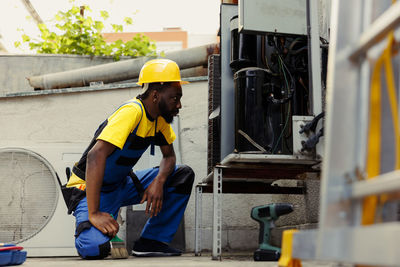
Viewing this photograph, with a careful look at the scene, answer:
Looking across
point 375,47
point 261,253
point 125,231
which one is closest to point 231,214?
point 125,231

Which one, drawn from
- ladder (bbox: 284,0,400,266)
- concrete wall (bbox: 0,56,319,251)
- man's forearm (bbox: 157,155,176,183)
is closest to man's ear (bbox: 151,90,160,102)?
man's forearm (bbox: 157,155,176,183)

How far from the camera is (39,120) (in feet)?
12.5

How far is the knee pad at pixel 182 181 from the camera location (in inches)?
123

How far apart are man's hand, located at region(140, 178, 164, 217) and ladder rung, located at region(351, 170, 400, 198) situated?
7.27ft

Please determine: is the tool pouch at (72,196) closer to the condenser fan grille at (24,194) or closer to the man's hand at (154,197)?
the condenser fan grille at (24,194)

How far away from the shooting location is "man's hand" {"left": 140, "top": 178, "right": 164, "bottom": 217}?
2969 mm

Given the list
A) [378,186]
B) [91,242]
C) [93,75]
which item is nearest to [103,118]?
[93,75]

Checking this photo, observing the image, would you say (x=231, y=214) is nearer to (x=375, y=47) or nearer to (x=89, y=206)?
(x=89, y=206)

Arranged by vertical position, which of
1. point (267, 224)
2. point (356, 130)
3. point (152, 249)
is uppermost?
point (356, 130)

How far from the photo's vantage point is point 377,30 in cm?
83

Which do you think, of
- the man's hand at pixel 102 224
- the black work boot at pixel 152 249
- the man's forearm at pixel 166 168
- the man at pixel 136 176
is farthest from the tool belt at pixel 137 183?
the man's hand at pixel 102 224

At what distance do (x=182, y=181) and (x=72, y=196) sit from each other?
694 millimetres

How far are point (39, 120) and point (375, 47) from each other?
3319mm

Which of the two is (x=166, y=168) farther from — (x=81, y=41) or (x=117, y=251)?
(x=81, y=41)
